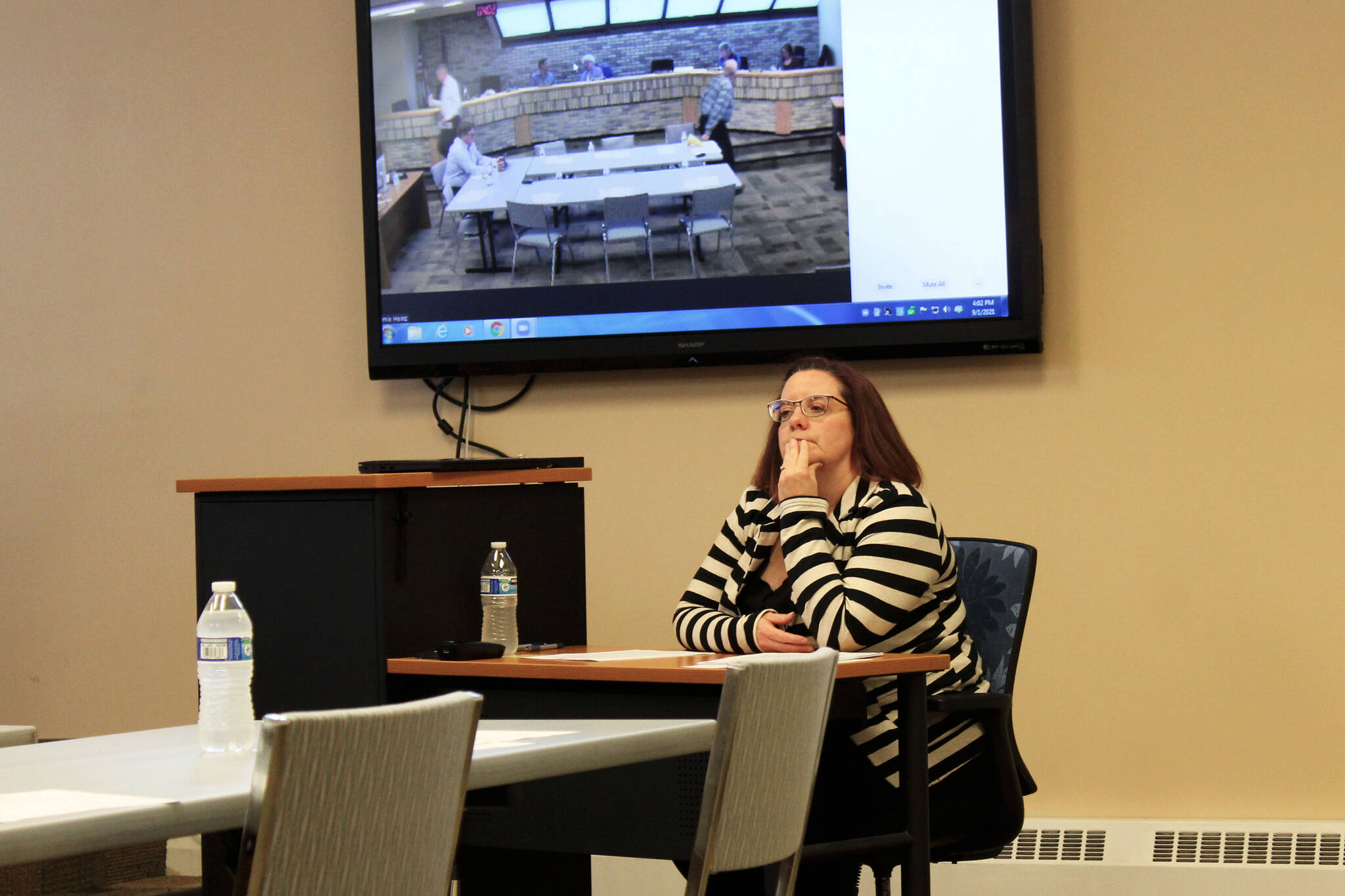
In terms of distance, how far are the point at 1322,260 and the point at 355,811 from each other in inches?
112

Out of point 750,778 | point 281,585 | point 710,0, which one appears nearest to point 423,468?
point 281,585

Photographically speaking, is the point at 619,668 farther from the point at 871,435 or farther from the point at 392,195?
the point at 392,195

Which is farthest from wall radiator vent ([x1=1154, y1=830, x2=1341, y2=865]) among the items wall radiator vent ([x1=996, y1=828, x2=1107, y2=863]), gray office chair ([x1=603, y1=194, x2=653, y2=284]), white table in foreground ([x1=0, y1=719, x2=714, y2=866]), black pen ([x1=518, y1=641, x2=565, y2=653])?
white table in foreground ([x1=0, y1=719, x2=714, y2=866])

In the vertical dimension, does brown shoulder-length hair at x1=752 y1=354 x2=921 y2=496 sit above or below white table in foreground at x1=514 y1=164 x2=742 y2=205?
below

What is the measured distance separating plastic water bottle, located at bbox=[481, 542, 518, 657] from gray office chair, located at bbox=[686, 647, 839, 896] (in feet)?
3.15

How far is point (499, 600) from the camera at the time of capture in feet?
8.57

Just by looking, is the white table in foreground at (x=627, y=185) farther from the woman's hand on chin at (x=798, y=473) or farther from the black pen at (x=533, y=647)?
the black pen at (x=533, y=647)

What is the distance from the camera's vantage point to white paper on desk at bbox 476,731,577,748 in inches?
60.1

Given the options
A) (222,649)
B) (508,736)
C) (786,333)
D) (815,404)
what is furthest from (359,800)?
(786,333)

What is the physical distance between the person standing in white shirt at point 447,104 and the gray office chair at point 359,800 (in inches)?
107

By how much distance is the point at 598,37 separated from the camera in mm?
3654

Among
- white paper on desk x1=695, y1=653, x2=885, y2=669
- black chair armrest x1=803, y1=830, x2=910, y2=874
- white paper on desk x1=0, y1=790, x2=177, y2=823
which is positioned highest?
→ white paper on desk x1=0, y1=790, x2=177, y2=823

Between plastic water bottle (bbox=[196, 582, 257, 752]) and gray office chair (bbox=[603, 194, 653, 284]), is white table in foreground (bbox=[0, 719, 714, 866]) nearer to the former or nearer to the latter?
plastic water bottle (bbox=[196, 582, 257, 752])

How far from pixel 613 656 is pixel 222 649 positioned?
3.00ft
